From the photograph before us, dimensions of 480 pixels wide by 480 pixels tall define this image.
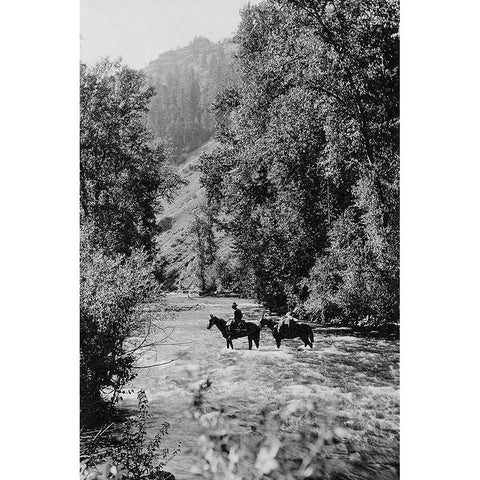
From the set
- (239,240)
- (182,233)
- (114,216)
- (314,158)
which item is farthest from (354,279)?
(114,216)

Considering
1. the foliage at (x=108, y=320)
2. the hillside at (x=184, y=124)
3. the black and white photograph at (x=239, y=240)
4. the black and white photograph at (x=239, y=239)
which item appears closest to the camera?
the black and white photograph at (x=239, y=240)

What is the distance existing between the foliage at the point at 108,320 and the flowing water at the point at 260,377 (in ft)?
0.49

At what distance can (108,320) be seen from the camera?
4098 millimetres

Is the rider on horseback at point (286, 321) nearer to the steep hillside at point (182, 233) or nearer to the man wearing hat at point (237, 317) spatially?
the man wearing hat at point (237, 317)

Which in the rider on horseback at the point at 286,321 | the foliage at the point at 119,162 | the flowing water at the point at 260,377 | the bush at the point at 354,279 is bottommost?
the flowing water at the point at 260,377

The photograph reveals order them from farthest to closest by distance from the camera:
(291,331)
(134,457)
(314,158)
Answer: (314,158), (291,331), (134,457)

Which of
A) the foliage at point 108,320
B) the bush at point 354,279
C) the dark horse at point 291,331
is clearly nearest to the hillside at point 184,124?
the foliage at point 108,320

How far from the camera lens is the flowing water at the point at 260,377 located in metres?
3.65

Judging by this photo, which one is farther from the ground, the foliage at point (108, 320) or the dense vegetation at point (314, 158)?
the dense vegetation at point (314, 158)

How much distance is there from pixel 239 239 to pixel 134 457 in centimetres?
164

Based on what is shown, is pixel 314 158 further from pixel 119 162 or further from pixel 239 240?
pixel 119 162
